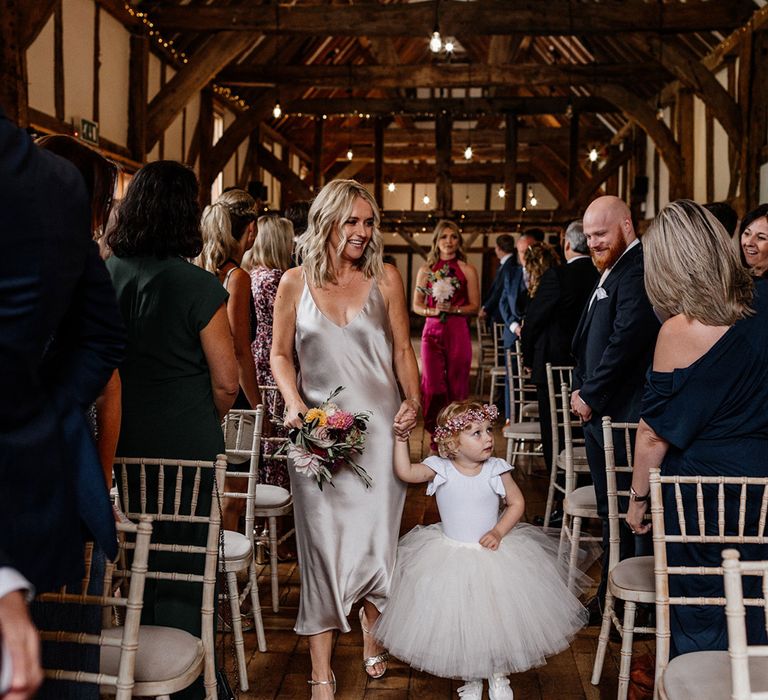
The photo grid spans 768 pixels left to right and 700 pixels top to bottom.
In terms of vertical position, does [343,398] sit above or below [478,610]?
above

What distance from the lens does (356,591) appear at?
3295 millimetres

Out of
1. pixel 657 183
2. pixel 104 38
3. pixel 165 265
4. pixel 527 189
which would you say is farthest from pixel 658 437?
pixel 527 189

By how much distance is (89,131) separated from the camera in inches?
379

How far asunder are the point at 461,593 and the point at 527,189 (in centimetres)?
2333

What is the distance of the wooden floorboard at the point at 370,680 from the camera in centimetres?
340

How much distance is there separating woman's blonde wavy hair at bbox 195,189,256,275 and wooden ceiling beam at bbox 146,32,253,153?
7.61 metres

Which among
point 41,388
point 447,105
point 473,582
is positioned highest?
point 447,105

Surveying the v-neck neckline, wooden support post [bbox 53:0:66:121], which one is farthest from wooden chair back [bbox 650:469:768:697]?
wooden support post [bbox 53:0:66:121]

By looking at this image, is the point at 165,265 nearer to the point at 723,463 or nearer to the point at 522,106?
the point at 723,463

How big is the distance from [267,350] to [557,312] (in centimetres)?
194

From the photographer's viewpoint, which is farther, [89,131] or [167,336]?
[89,131]

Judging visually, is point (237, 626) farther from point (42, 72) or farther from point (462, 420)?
point (42, 72)

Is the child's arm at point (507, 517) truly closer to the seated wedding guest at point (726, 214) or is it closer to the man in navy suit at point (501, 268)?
the seated wedding guest at point (726, 214)

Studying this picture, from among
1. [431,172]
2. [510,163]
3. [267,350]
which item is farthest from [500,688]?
[431,172]
